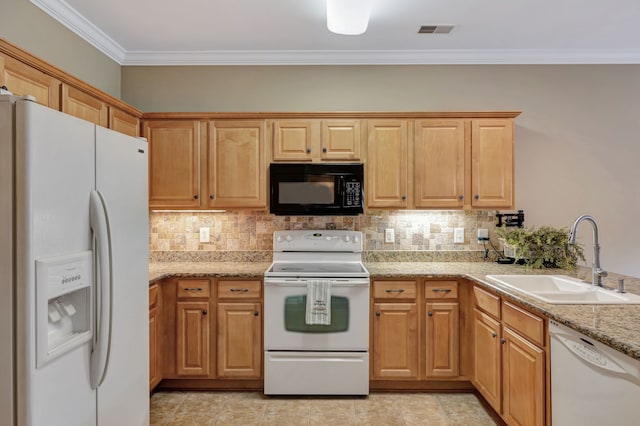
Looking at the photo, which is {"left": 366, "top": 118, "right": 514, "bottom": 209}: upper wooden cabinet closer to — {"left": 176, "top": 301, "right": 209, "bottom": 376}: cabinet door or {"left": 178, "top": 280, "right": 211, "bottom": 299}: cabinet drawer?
{"left": 178, "top": 280, "right": 211, "bottom": 299}: cabinet drawer

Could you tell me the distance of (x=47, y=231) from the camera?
1171 millimetres

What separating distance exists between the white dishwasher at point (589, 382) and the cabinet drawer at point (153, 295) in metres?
2.39

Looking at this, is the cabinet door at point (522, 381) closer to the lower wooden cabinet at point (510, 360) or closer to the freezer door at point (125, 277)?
the lower wooden cabinet at point (510, 360)

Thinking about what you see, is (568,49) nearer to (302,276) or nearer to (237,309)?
(302,276)

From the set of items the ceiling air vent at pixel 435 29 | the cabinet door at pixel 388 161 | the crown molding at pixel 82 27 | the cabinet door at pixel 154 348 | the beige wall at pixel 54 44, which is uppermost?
the ceiling air vent at pixel 435 29

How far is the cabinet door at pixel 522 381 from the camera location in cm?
183

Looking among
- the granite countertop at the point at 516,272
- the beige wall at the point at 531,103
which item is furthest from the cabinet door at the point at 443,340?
the beige wall at the point at 531,103

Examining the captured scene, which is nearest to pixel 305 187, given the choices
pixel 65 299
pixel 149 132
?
pixel 149 132

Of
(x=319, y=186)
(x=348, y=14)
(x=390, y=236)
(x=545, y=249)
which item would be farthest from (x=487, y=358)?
(x=348, y=14)

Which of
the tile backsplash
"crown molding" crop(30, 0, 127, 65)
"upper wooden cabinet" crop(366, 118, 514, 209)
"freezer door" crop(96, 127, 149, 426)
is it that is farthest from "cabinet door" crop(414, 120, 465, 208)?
"crown molding" crop(30, 0, 127, 65)

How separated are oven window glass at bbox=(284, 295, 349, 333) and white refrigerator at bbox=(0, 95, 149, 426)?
3.80 ft

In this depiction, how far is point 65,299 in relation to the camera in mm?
1316

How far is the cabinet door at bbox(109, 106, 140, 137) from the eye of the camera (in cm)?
261

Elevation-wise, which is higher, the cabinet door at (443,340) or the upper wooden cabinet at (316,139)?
the upper wooden cabinet at (316,139)
